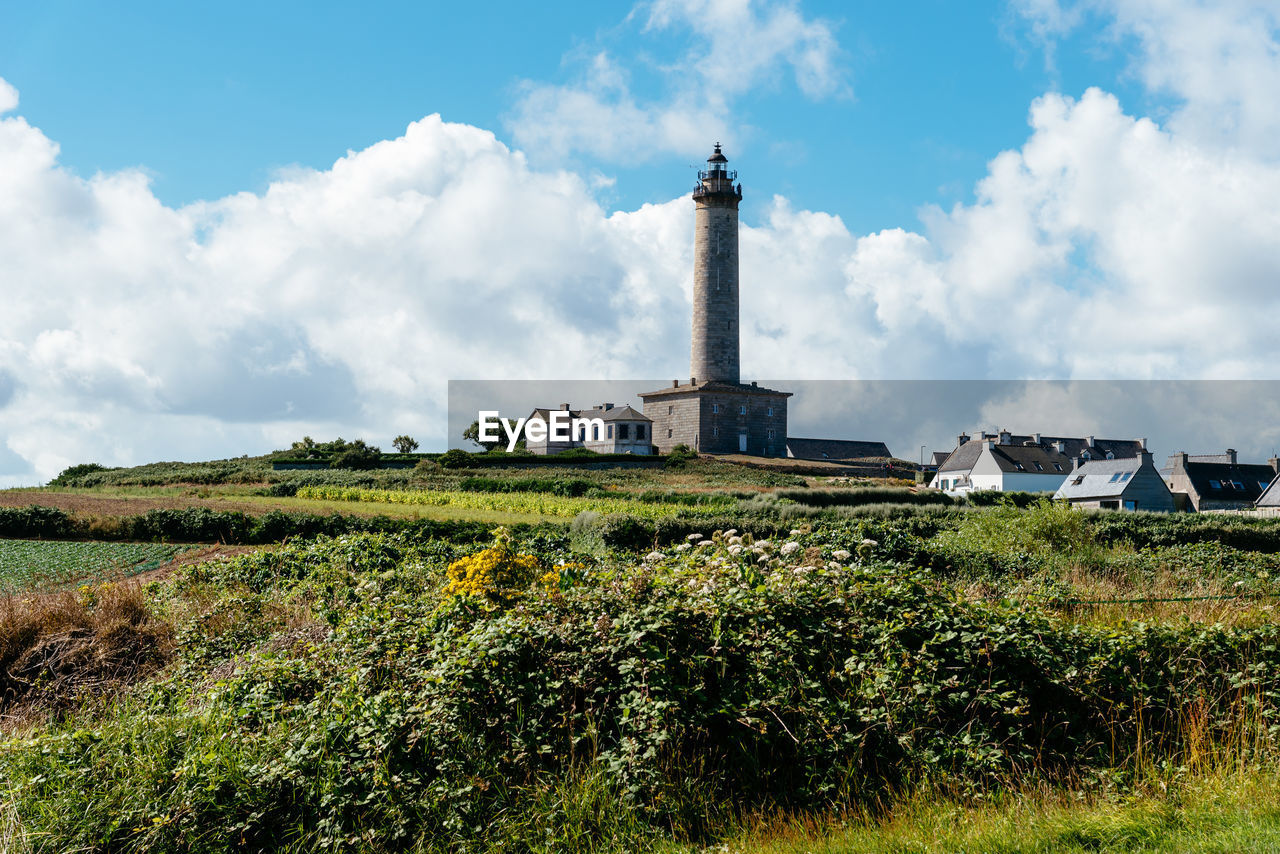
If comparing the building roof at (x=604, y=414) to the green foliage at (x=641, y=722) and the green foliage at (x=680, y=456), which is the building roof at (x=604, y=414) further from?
the green foliage at (x=641, y=722)

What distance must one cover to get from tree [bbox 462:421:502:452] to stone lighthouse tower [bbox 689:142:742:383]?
18901 mm

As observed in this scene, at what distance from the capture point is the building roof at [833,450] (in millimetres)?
66812

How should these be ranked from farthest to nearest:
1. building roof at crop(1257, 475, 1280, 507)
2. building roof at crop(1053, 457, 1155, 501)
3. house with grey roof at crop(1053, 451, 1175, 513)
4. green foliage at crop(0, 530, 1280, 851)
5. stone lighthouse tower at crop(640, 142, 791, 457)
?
stone lighthouse tower at crop(640, 142, 791, 457) < building roof at crop(1053, 457, 1155, 501) < house with grey roof at crop(1053, 451, 1175, 513) < building roof at crop(1257, 475, 1280, 507) < green foliage at crop(0, 530, 1280, 851)

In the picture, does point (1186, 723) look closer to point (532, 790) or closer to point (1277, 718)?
point (1277, 718)

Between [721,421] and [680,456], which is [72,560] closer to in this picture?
[680,456]

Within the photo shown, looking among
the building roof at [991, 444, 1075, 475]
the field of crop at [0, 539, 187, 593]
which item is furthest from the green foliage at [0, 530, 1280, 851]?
the building roof at [991, 444, 1075, 475]

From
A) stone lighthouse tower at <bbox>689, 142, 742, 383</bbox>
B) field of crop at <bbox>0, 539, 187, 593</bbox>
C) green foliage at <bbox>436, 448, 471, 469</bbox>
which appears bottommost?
field of crop at <bbox>0, 539, 187, 593</bbox>

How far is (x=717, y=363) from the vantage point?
58812 mm

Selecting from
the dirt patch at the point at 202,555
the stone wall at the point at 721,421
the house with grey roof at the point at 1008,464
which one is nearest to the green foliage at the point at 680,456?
the stone wall at the point at 721,421

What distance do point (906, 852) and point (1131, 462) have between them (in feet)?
156

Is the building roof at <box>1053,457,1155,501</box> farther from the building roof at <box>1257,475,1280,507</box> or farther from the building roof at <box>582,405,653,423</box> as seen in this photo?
the building roof at <box>582,405,653,423</box>

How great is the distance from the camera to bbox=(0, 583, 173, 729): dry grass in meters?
8.62

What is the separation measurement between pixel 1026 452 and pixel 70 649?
184 feet

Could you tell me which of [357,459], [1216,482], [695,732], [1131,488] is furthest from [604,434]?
[695,732]
